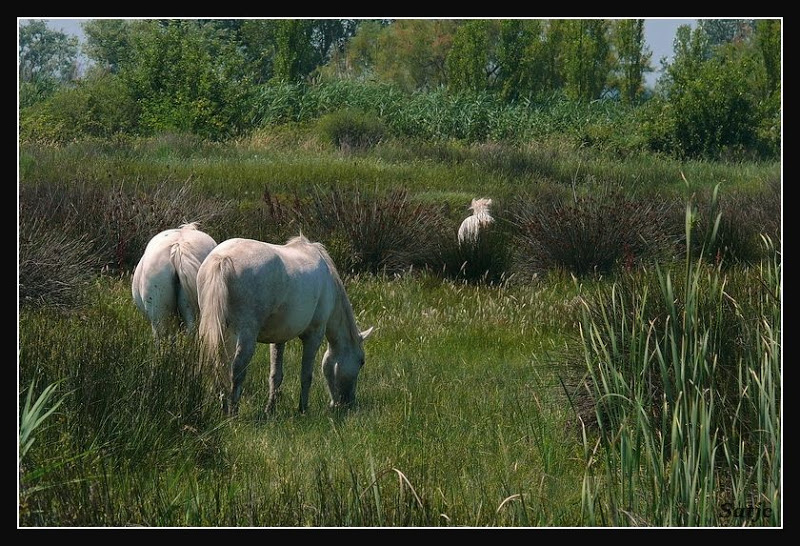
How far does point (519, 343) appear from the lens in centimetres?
995

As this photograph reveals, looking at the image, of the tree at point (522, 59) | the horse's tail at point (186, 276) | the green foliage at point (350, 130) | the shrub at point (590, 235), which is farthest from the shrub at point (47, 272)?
the tree at point (522, 59)

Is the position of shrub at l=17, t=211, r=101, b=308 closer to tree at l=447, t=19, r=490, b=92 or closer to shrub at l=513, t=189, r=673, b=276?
shrub at l=513, t=189, r=673, b=276

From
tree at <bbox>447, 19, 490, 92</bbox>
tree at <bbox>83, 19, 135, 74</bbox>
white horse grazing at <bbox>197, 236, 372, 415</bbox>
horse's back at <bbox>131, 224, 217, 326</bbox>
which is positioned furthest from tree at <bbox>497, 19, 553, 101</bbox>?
white horse grazing at <bbox>197, 236, 372, 415</bbox>

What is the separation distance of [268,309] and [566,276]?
23.5 ft

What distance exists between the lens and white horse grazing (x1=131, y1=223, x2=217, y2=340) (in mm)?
8102

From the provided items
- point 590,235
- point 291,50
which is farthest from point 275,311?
point 291,50

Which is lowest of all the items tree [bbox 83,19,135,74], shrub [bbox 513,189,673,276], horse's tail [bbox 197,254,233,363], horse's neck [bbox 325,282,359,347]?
shrub [bbox 513,189,673,276]

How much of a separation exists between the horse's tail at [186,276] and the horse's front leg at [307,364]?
1.06 meters

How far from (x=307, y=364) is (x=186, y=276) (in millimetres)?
1299

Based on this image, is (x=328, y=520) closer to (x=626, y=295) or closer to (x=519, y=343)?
(x=626, y=295)

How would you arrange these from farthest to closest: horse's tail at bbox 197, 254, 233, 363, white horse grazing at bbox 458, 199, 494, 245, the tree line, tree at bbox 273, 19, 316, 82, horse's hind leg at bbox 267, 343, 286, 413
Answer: tree at bbox 273, 19, 316, 82
the tree line
white horse grazing at bbox 458, 199, 494, 245
horse's hind leg at bbox 267, 343, 286, 413
horse's tail at bbox 197, 254, 233, 363

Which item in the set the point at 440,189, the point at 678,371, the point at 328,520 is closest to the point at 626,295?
the point at 678,371

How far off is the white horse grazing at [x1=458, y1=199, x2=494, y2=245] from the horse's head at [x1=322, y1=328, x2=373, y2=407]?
603 cm

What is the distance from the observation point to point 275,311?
719 centimetres
